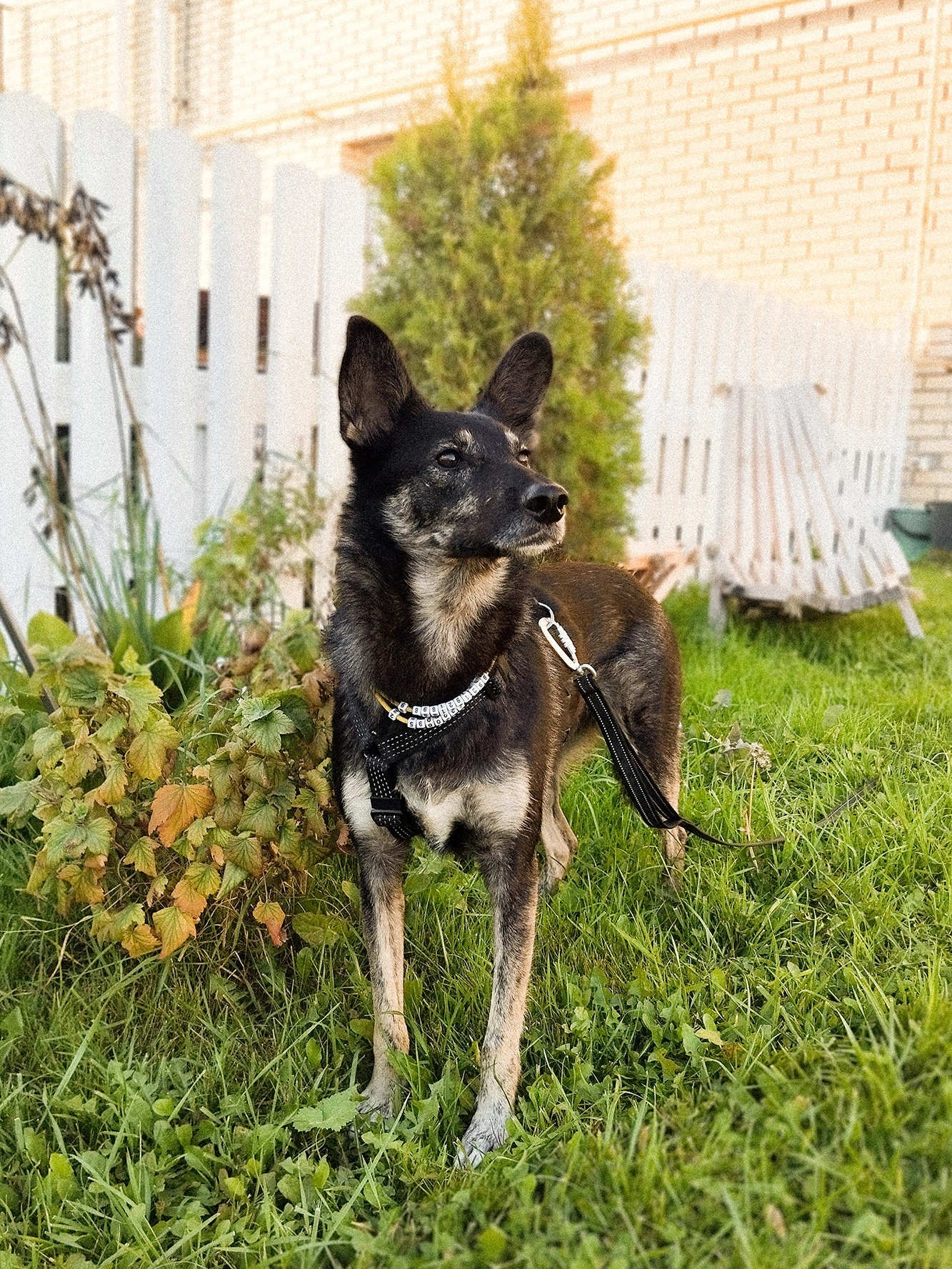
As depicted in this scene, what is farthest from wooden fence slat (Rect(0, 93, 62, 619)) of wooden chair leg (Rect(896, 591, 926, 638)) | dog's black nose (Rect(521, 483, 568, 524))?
wooden chair leg (Rect(896, 591, 926, 638))

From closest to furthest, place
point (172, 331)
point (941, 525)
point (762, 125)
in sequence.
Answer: point (172, 331) < point (941, 525) < point (762, 125)

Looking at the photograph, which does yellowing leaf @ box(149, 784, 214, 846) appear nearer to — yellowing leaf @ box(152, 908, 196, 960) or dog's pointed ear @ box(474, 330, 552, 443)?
yellowing leaf @ box(152, 908, 196, 960)

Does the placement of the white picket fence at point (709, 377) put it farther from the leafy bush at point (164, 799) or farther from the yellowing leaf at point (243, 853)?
the yellowing leaf at point (243, 853)

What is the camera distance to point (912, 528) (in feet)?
33.4

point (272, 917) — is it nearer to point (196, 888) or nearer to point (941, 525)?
point (196, 888)

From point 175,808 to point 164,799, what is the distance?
33 millimetres

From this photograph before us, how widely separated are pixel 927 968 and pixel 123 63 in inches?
650

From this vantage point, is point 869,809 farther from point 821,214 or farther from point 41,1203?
point 821,214

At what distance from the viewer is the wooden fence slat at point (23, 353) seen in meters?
4.15

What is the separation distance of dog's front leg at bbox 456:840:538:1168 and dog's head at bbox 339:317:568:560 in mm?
662

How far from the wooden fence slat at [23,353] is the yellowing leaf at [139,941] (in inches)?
93.5

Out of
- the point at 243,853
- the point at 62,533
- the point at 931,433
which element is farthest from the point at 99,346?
the point at 931,433

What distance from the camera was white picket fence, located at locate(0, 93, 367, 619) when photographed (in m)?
4.32

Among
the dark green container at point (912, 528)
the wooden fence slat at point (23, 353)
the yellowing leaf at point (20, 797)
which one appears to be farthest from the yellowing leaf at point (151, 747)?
the dark green container at point (912, 528)
